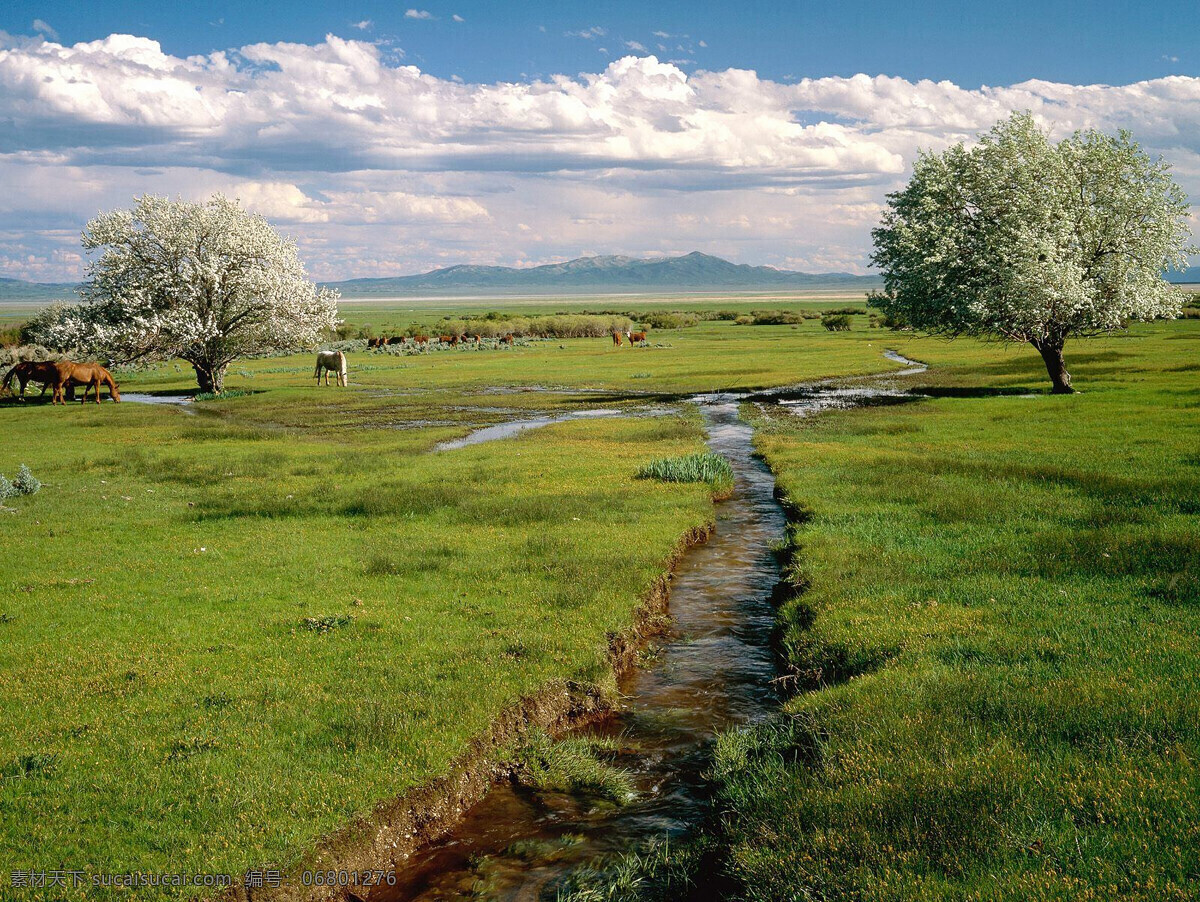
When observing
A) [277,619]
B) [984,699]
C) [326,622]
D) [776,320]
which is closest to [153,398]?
[277,619]

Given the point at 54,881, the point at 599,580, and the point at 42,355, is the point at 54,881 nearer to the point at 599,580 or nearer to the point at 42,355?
the point at 599,580

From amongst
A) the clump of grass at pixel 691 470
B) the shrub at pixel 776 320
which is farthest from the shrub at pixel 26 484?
the shrub at pixel 776 320

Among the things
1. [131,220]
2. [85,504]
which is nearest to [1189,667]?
[85,504]

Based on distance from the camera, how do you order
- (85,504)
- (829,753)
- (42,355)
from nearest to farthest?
(829,753) < (85,504) < (42,355)

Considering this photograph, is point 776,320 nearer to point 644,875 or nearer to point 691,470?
point 691,470

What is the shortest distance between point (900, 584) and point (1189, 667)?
5.04 metres

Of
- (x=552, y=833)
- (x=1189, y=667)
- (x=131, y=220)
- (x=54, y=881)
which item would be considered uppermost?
(x=131, y=220)

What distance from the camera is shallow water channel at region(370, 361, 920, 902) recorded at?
8.45m

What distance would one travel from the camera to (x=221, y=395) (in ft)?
Answer: 185

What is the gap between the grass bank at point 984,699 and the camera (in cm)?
674

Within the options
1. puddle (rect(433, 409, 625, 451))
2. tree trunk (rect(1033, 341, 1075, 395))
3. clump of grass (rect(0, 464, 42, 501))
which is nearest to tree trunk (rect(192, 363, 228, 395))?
puddle (rect(433, 409, 625, 451))

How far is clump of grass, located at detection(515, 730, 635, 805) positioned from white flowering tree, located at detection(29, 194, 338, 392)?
51.7 m

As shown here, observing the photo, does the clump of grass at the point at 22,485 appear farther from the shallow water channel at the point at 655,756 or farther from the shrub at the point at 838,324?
the shrub at the point at 838,324

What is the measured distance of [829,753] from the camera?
8.95m
